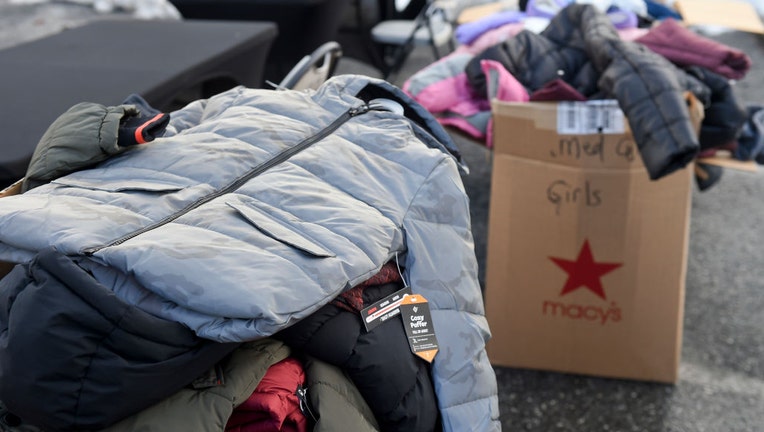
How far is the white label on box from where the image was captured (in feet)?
6.50

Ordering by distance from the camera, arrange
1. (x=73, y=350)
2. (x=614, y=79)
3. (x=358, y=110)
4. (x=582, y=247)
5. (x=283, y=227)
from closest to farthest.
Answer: (x=73, y=350), (x=283, y=227), (x=358, y=110), (x=614, y=79), (x=582, y=247)

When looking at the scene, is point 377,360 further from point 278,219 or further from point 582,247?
point 582,247

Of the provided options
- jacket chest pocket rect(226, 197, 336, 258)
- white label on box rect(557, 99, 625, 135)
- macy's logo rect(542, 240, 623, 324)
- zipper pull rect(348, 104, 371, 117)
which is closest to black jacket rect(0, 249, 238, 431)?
jacket chest pocket rect(226, 197, 336, 258)

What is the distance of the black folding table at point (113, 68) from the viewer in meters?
1.46

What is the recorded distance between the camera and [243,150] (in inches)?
40.3

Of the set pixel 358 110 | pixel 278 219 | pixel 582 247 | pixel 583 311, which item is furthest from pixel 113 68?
pixel 583 311

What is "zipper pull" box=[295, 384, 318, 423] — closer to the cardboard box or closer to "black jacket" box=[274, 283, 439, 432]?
"black jacket" box=[274, 283, 439, 432]

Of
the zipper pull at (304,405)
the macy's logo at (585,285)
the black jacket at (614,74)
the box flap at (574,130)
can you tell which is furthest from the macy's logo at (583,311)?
the zipper pull at (304,405)

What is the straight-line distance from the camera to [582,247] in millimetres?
2107

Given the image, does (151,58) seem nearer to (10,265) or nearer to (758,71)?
(10,265)

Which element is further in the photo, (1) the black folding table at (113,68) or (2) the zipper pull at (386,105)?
(1) the black folding table at (113,68)

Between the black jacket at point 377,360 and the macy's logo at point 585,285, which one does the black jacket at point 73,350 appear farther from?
the macy's logo at point 585,285

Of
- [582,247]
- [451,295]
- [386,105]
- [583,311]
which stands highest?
[386,105]

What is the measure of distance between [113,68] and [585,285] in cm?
137
